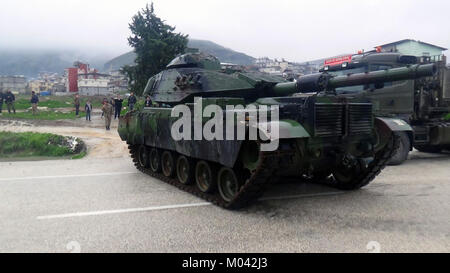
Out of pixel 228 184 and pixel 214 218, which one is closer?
Answer: pixel 214 218

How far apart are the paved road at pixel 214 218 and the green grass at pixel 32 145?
5.07m

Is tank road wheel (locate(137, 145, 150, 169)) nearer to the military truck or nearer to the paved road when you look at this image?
the paved road

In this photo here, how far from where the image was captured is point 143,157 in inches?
406

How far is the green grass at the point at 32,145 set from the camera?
1398cm

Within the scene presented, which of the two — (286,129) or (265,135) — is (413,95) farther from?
(265,135)

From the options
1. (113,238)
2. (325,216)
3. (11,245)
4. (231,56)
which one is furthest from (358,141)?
(231,56)

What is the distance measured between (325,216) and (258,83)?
3.33 m

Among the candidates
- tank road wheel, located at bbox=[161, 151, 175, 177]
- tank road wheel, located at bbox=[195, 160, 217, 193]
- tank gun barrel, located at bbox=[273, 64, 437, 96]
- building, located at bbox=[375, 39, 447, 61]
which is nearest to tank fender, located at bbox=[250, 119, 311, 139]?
tank gun barrel, located at bbox=[273, 64, 437, 96]

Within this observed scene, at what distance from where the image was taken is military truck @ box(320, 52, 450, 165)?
1155 centimetres

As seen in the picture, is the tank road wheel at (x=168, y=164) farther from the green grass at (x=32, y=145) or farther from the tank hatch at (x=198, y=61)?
the green grass at (x=32, y=145)

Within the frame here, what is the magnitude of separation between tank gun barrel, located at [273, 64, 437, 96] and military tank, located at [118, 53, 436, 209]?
0.05 ft

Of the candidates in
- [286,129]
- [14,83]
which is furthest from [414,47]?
[14,83]

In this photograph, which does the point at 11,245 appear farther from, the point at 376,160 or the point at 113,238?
the point at 376,160

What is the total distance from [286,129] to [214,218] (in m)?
1.67
